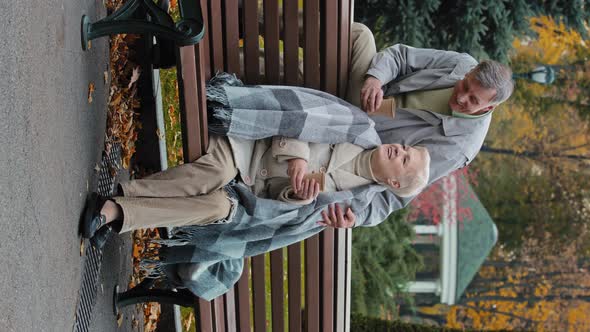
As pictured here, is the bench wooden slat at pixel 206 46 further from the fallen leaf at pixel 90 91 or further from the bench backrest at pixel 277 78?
the fallen leaf at pixel 90 91

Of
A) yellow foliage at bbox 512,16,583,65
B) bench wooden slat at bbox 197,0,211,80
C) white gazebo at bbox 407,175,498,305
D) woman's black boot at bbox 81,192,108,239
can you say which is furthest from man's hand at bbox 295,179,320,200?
yellow foliage at bbox 512,16,583,65

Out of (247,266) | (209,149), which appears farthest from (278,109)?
(247,266)

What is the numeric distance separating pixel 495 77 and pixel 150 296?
2.23 m

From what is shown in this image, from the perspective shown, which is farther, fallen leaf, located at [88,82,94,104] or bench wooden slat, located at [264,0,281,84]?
bench wooden slat, located at [264,0,281,84]

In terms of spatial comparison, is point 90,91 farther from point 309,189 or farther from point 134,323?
point 134,323

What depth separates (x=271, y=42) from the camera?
3.81m

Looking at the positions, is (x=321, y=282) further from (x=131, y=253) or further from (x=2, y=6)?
(x=2, y=6)

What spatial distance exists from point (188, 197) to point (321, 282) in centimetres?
130

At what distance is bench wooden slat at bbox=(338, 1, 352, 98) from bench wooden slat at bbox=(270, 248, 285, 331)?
3.26 feet

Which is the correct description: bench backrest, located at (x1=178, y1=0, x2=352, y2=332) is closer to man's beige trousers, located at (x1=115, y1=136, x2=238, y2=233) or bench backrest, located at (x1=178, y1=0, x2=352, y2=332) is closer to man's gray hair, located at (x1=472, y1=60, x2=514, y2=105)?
man's beige trousers, located at (x1=115, y1=136, x2=238, y2=233)

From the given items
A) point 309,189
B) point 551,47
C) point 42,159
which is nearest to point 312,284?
point 309,189

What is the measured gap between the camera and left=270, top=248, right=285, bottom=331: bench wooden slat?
4262 millimetres

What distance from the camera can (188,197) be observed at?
325cm

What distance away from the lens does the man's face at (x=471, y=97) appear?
3.37 meters
